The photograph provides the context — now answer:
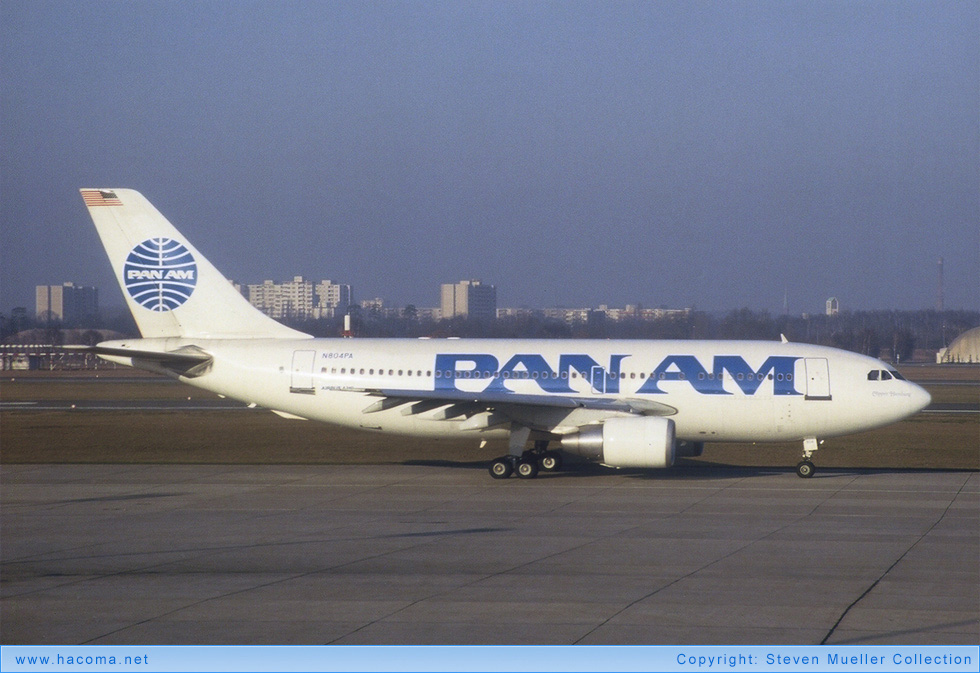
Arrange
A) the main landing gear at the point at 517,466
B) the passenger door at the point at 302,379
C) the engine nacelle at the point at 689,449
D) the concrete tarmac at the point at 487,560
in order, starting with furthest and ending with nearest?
the passenger door at the point at 302,379 → the engine nacelle at the point at 689,449 → the main landing gear at the point at 517,466 → the concrete tarmac at the point at 487,560

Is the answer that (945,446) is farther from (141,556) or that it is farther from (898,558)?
(141,556)

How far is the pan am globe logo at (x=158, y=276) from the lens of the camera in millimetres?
27812

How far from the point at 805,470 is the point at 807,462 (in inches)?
12.1

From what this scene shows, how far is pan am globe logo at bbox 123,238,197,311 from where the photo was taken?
27812mm

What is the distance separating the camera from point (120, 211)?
27.8 metres

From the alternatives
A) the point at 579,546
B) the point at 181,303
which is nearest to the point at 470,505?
the point at 579,546

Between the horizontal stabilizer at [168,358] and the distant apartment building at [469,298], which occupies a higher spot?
the distant apartment building at [469,298]

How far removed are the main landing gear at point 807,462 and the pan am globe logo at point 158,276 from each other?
15969mm

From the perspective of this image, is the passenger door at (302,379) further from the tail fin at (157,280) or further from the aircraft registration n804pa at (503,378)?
the tail fin at (157,280)

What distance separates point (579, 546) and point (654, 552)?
1169 millimetres

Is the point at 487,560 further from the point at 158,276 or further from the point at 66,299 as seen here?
the point at 66,299

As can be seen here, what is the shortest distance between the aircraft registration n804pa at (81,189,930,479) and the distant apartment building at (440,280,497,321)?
68.1 metres

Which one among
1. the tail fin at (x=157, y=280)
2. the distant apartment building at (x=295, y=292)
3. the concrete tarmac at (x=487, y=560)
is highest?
the distant apartment building at (x=295, y=292)

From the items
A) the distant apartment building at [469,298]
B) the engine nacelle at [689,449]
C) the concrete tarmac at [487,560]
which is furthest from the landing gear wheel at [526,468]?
the distant apartment building at [469,298]
